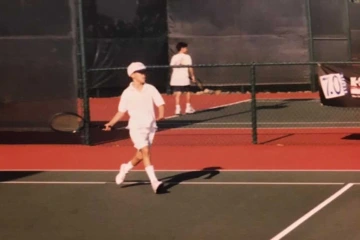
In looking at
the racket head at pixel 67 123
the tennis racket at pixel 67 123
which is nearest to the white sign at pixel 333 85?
the tennis racket at pixel 67 123

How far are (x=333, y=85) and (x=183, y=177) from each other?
403cm

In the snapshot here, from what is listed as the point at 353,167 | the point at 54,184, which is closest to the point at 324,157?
the point at 353,167

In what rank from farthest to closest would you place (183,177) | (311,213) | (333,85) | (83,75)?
(83,75) < (333,85) < (183,177) < (311,213)

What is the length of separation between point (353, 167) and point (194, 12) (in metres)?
13.6

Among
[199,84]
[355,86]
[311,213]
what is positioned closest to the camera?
[311,213]

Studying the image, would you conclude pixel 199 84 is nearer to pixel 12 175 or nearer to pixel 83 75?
pixel 83 75

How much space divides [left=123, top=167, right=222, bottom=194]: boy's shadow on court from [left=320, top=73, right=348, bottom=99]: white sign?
3136 millimetres

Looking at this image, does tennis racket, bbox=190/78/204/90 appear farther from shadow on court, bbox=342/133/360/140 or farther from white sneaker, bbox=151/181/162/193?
white sneaker, bbox=151/181/162/193

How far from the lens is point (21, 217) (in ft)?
28.3

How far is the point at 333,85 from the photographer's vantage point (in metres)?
13.7

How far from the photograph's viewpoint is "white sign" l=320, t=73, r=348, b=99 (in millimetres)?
13608

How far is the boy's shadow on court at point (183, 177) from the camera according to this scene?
1016 centimetres

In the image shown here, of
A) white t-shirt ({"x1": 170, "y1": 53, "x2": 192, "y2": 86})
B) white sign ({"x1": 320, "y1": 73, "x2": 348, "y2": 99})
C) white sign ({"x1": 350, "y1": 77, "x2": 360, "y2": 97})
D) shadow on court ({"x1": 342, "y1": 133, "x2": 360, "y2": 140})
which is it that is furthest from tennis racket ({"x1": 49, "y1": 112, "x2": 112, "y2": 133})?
white t-shirt ({"x1": 170, "y1": 53, "x2": 192, "y2": 86})

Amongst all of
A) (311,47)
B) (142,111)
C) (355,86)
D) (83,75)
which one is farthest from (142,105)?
(311,47)
